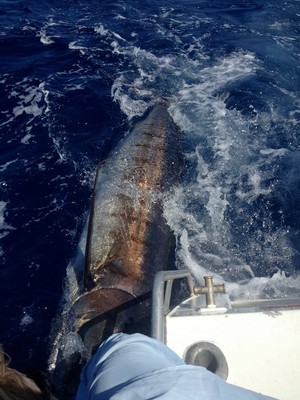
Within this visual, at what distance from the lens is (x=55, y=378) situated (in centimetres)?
303

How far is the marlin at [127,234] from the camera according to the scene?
339 cm

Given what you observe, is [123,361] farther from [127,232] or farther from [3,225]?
[3,225]

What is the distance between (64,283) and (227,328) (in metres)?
2.39

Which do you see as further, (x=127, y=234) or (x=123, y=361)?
(x=127, y=234)

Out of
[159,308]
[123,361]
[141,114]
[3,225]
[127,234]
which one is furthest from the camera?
[141,114]

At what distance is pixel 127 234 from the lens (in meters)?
4.22

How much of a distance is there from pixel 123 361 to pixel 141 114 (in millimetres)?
5670

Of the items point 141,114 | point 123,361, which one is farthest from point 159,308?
point 141,114

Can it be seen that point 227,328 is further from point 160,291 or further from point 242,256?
point 242,256

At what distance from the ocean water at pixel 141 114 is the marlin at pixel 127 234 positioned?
0.31m

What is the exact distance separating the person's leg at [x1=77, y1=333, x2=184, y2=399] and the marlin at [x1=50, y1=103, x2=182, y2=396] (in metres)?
1.18

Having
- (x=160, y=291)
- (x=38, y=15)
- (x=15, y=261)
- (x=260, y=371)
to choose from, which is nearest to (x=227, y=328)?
(x=260, y=371)

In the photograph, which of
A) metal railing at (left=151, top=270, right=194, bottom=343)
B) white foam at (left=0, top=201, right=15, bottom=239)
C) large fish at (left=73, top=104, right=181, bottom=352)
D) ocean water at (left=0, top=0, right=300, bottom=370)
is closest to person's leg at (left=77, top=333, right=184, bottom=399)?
metal railing at (left=151, top=270, right=194, bottom=343)

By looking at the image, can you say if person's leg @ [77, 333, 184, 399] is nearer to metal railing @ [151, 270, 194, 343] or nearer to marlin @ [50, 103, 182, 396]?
metal railing @ [151, 270, 194, 343]
